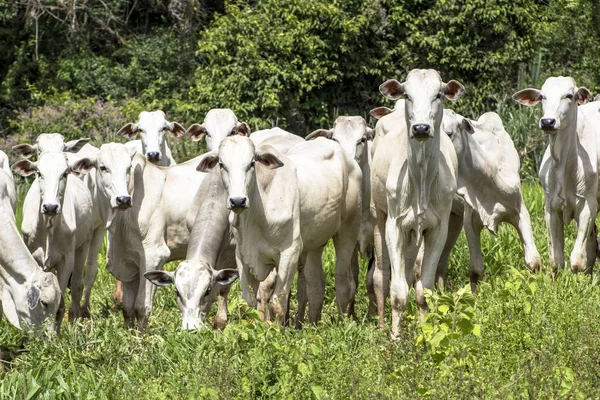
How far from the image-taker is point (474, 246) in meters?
10.0

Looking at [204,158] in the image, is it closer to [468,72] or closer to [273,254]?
[273,254]

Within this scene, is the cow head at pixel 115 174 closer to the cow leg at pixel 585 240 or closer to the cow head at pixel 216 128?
the cow head at pixel 216 128

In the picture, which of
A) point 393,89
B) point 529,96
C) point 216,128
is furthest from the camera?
point 216,128

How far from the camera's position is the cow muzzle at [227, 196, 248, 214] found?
779 centimetres

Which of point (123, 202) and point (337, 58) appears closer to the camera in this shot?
point (123, 202)

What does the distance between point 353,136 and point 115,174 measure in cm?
242

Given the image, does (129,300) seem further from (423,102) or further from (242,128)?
(423,102)

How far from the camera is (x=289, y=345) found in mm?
6582

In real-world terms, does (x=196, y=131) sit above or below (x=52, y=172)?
below

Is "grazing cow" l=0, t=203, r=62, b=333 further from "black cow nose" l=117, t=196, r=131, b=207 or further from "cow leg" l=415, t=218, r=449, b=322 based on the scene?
"cow leg" l=415, t=218, r=449, b=322

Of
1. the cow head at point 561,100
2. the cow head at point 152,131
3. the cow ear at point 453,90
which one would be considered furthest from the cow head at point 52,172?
the cow head at point 561,100

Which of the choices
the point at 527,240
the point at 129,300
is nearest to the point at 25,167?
the point at 129,300

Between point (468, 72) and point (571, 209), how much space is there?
35.3 feet

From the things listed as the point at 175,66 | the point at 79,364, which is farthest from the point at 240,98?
the point at 79,364
